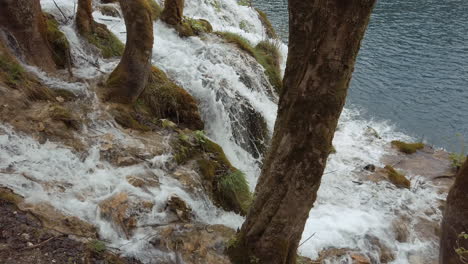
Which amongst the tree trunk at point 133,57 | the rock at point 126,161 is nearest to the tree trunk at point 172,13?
the tree trunk at point 133,57

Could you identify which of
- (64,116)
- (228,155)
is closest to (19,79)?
(64,116)

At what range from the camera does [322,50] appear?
2715 millimetres

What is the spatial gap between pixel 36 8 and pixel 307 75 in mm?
5136

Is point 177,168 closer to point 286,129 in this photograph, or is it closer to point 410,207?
point 286,129

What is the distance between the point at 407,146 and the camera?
10500 millimetres

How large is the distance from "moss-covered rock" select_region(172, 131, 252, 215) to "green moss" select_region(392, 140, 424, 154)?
664cm

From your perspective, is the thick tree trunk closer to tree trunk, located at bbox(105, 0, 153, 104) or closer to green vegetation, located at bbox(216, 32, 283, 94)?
tree trunk, located at bbox(105, 0, 153, 104)

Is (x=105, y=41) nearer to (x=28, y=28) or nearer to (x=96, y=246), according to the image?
(x=28, y=28)

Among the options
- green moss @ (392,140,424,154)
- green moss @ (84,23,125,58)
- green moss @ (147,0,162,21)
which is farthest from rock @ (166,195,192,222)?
green moss @ (392,140,424,154)

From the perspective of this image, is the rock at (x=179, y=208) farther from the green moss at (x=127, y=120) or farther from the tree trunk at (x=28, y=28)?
the tree trunk at (x=28, y=28)

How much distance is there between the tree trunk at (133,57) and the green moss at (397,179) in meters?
6.00

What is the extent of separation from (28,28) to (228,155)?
160 inches

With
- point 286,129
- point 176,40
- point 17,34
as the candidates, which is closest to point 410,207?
point 286,129

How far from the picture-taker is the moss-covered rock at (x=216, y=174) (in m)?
5.45
